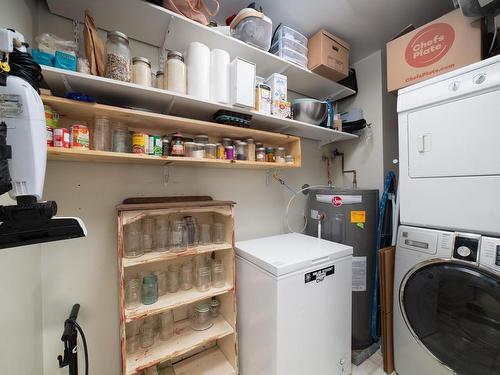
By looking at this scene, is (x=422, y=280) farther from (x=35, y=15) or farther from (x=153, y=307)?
(x=35, y=15)

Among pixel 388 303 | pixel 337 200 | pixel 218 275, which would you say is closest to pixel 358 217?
pixel 337 200

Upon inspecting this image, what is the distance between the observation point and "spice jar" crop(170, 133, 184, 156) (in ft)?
3.53

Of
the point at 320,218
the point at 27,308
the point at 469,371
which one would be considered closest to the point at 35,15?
the point at 27,308

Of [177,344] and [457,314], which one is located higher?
[457,314]

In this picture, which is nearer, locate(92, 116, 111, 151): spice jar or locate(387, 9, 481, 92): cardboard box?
locate(92, 116, 111, 151): spice jar

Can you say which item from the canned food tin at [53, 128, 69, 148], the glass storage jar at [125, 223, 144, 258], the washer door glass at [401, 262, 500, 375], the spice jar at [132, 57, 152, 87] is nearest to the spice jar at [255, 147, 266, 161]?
the spice jar at [132, 57, 152, 87]

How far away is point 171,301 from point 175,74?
1164 millimetres

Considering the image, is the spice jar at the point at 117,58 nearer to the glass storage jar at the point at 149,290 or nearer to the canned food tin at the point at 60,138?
the canned food tin at the point at 60,138

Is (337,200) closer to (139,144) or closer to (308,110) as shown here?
(308,110)

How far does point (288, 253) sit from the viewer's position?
48.9 inches

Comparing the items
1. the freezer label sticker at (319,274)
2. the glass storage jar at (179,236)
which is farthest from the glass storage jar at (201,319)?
the freezer label sticker at (319,274)

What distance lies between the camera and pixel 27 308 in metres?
0.87

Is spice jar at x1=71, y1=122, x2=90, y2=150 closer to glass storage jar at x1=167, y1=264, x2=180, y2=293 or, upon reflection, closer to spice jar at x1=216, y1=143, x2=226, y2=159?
spice jar at x1=216, y1=143, x2=226, y2=159

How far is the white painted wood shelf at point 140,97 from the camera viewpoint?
0.85m
